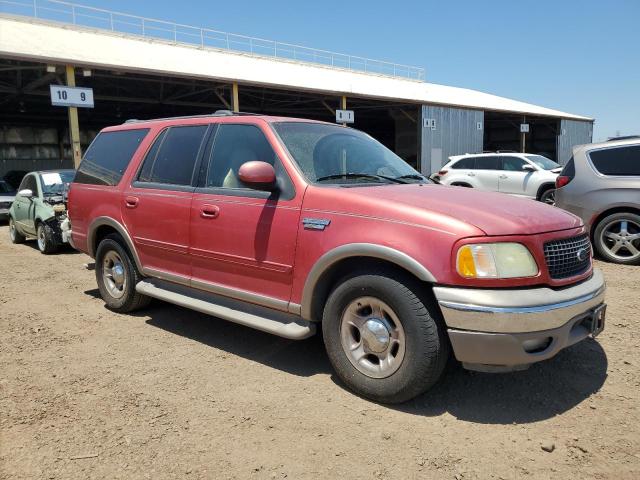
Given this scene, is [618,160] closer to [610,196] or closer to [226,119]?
[610,196]

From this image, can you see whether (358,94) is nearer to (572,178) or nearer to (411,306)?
(572,178)

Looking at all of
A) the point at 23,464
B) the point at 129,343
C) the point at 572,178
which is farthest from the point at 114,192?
the point at 572,178

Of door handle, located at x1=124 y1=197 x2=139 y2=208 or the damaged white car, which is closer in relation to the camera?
door handle, located at x1=124 y1=197 x2=139 y2=208

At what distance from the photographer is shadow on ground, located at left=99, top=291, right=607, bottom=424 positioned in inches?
121

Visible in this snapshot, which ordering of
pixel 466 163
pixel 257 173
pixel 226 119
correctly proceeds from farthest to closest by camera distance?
1. pixel 466 163
2. pixel 226 119
3. pixel 257 173

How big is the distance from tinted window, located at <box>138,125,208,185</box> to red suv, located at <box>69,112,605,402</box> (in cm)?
2

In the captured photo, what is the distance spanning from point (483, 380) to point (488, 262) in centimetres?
116

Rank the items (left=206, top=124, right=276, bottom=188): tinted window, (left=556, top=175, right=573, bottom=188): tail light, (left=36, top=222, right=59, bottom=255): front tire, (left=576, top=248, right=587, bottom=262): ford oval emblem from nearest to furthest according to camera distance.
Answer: (left=576, top=248, right=587, bottom=262): ford oval emblem, (left=206, top=124, right=276, bottom=188): tinted window, (left=556, top=175, right=573, bottom=188): tail light, (left=36, top=222, right=59, bottom=255): front tire

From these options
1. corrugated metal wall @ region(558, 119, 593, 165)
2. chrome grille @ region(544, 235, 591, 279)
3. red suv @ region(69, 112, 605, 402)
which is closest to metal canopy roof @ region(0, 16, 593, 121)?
red suv @ region(69, 112, 605, 402)

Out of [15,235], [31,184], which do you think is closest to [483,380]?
[31,184]

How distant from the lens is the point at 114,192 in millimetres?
4910

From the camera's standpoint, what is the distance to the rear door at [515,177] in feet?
42.8

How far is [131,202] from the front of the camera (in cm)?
467

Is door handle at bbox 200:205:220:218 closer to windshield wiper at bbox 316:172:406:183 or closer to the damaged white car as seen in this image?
windshield wiper at bbox 316:172:406:183
